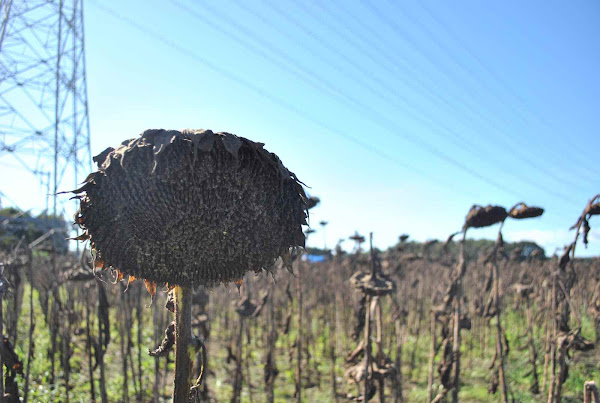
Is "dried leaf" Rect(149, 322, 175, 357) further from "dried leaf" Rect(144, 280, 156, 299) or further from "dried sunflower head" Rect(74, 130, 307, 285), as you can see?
"dried sunflower head" Rect(74, 130, 307, 285)

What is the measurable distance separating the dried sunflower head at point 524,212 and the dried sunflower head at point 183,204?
105 inches

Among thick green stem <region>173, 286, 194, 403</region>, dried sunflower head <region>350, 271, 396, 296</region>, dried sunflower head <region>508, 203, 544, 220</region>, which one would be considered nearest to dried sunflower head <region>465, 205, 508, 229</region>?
dried sunflower head <region>508, 203, 544, 220</region>

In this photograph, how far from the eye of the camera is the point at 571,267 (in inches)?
140

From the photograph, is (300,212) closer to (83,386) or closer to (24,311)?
(83,386)

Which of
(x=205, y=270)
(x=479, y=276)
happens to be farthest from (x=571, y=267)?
(x=479, y=276)

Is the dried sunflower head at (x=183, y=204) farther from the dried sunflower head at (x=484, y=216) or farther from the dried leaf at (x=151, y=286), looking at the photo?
the dried sunflower head at (x=484, y=216)

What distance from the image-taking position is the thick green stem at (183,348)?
5.15ft

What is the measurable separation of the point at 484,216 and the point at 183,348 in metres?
2.77

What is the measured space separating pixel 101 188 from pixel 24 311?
1051 centimetres

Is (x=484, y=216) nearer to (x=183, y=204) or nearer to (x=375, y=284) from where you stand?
(x=375, y=284)

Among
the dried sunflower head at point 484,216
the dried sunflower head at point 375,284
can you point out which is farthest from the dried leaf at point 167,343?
the dried sunflower head at point 484,216

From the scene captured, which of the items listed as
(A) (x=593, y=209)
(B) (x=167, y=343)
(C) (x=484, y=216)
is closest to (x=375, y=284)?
(C) (x=484, y=216)

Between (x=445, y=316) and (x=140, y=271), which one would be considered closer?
(x=140, y=271)

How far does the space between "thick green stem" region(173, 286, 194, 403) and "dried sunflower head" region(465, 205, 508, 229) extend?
8.82 ft
